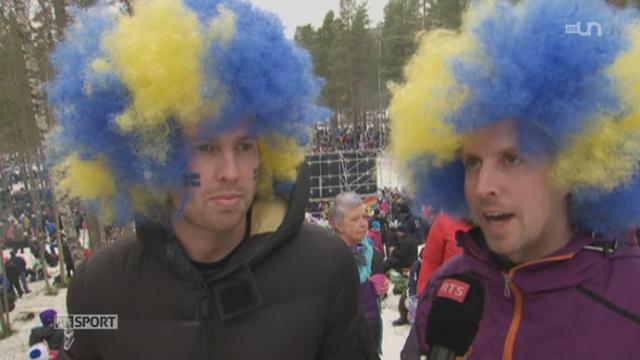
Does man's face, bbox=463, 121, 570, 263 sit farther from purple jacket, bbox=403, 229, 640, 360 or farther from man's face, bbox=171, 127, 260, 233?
man's face, bbox=171, 127, 260, 233

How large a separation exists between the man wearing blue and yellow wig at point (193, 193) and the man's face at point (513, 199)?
0.63 meters

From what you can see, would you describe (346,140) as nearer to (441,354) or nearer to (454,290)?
(454,290)

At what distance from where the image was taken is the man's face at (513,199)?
1.84 meters

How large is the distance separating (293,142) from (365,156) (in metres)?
18.0

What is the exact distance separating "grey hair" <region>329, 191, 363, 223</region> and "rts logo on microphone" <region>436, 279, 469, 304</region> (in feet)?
8.38

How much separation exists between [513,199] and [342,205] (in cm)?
277

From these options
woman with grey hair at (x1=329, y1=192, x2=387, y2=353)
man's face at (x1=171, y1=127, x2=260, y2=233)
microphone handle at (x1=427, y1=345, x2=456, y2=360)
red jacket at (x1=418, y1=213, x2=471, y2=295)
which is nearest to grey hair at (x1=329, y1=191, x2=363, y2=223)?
woman with grey hair at (x1=329, y1=192, x2=387, y2=353)

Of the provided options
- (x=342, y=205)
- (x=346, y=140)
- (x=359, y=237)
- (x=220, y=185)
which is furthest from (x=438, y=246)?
(x=346, y=140)

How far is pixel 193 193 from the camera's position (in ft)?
6.80

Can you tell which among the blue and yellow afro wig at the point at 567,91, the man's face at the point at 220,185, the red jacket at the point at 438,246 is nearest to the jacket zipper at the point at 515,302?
the blue and yellow afro wig at the point at 567,91

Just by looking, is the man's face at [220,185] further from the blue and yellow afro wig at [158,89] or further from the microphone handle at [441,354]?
the microphone handle at [441,354]

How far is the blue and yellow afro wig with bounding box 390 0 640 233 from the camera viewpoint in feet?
6.17

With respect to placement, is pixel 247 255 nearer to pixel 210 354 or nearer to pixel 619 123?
pixel 210 354

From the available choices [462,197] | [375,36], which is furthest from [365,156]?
[375,36]
